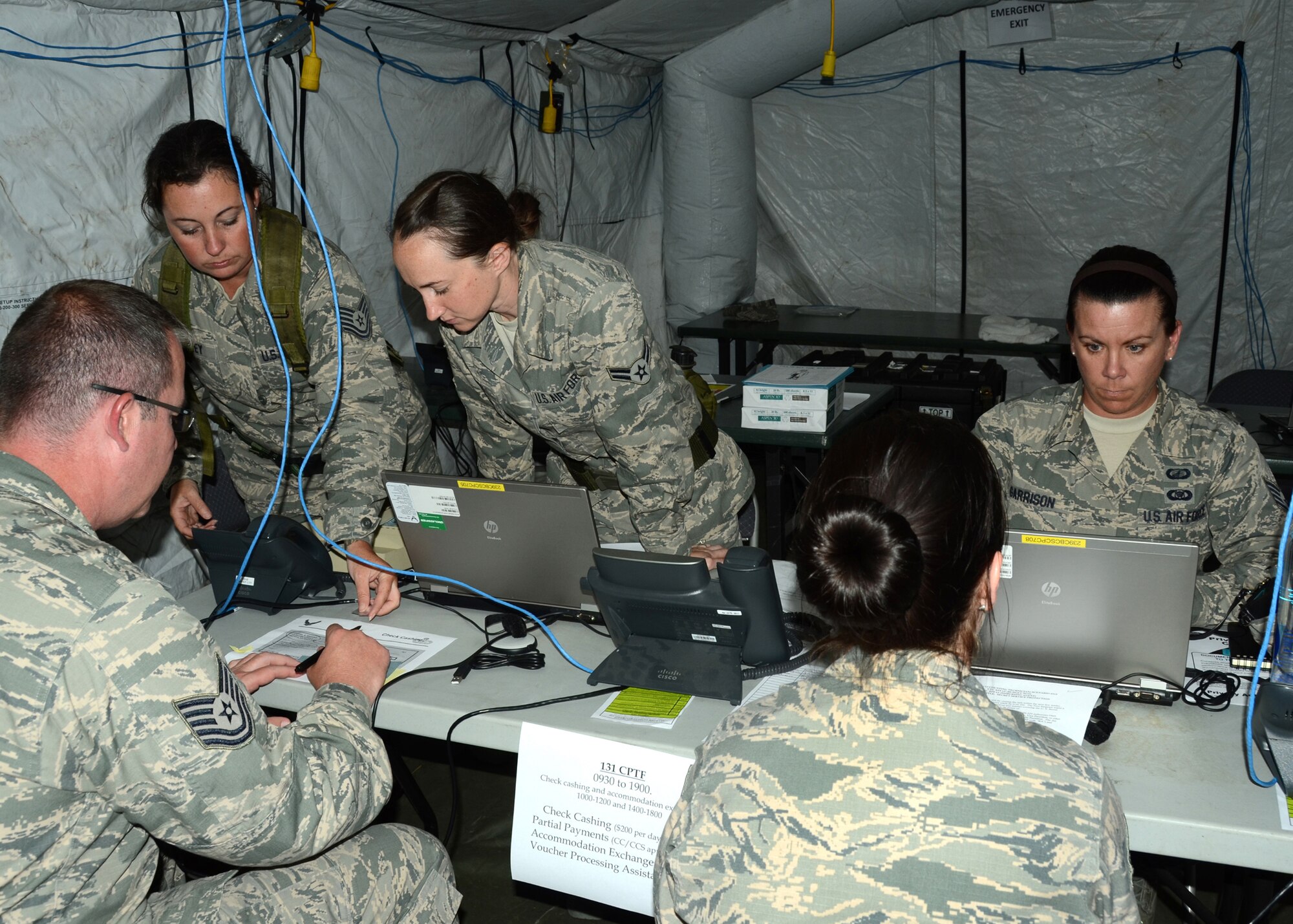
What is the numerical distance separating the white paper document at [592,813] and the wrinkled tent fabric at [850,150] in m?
2.42

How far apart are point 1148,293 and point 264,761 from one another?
1708 mm

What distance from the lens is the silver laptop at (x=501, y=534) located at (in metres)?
1.76

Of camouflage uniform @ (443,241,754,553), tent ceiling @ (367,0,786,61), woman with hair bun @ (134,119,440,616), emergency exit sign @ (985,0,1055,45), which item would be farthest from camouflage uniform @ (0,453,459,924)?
emergency exit sign @ (985,0,1055,45)

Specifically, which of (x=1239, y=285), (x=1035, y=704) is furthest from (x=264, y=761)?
(x=1239, y=285)

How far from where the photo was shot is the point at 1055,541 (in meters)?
1.41

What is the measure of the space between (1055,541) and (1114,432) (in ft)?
2.51

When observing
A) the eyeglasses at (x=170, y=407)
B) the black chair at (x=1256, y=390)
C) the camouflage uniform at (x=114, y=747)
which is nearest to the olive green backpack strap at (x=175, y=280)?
the eyeglasses at (x=170, y=407)

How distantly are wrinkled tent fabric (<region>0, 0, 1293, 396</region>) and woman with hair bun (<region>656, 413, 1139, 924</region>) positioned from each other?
2785 millimetres

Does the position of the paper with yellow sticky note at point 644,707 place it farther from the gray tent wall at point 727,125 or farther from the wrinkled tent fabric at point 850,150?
the gray tent wall at point 727,125

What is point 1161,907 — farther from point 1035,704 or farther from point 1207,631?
point 1035,704

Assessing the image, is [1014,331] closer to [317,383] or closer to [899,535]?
[317,383]

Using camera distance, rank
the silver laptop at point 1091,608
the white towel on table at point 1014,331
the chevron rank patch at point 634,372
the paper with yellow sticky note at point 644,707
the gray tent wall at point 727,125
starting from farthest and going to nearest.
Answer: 1. the gray tent wall at point 727,125
2. the white towel on table at point 1014,331
3. the chevron rank patch at point 634,372
4. the paper with yellow sticky note at point 644,707
5. the silver laptop at point 1091,608

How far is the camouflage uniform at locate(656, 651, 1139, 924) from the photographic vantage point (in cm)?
90

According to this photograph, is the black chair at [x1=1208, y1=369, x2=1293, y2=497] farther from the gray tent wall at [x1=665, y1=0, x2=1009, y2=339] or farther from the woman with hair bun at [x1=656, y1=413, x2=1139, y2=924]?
the woman with hair bun at [x1=656, y1=413, x2=1139, y2=924]
